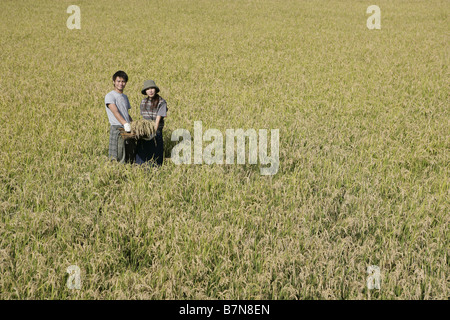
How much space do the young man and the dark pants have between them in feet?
0.63

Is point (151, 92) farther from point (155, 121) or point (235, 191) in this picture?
point (235, 191)

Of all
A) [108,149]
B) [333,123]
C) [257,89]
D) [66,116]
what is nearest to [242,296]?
[108,149]

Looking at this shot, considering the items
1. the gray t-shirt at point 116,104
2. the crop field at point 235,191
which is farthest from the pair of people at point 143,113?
the crop field at point 235,191

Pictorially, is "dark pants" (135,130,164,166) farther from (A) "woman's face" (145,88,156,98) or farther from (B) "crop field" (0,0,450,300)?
(A) "woman's face" (145,88,156,98)

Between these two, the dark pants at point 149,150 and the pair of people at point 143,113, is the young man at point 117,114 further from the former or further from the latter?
the dark pants at point 149,150

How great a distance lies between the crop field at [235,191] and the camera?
99.4 inches

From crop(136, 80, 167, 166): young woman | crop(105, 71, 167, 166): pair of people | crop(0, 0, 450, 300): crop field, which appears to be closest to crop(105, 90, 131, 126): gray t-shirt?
crop(105, 71, 167, 166): pair of people

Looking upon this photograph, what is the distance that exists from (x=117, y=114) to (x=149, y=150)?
55 cm

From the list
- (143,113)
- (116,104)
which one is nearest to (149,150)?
(143,113)

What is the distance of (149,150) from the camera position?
166 inches

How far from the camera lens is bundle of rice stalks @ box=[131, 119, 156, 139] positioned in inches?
156
